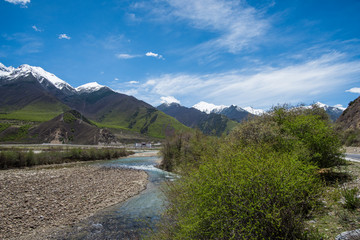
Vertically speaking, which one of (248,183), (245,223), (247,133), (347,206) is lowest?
(347,206)

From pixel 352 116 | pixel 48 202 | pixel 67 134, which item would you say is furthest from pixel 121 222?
pixel 67 134

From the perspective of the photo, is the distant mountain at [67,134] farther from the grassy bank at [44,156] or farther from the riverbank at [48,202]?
the riverbank at [48,202]

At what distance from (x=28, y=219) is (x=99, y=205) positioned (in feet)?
19.3

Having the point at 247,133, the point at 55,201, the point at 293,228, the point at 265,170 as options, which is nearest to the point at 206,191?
the point at 265,170

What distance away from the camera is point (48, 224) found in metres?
14.4

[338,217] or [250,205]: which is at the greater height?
[250,205]

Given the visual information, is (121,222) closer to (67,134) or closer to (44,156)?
(44,156)

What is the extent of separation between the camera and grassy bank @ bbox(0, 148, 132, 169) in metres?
40.4

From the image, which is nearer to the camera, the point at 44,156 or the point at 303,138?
the point at 303,138

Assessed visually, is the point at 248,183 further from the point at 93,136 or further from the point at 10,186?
the point at 93,136

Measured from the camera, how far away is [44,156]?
49.8 metres

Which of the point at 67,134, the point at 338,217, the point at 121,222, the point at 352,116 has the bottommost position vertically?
the point at 121,222

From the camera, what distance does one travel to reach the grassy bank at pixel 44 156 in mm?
40388

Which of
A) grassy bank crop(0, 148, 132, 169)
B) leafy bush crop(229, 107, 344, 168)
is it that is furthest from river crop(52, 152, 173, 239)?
grassy bank crop(0, 148, 132, 169)
